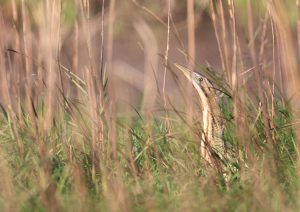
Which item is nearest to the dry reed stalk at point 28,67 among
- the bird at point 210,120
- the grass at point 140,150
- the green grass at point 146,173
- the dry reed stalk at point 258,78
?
the grass at point 140,150

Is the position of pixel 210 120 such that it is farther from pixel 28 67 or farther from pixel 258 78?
pixel 28 67

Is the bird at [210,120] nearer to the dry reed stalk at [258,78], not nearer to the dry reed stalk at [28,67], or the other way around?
Result: the dry reed stalk at [258,78]

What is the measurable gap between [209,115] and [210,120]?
0.10 ft

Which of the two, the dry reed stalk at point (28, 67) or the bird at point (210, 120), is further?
the bird at point (210, 120)

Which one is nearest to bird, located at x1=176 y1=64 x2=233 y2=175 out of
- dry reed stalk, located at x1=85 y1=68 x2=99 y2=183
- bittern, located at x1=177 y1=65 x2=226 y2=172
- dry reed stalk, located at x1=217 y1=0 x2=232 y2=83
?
bittern, located at x1=177 y1=65 x2=226 y2=172

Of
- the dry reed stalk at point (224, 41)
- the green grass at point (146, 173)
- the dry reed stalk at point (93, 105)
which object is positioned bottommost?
the green grass at point (146, 173)

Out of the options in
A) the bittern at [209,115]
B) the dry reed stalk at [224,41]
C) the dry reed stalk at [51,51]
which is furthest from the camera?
the bittern at [209,115]

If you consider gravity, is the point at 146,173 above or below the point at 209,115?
below

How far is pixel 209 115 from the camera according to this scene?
522 centimetres

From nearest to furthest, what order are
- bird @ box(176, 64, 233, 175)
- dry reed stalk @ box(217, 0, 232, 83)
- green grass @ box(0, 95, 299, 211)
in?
green grass @ box(0, 95, 299, 211) → dry reed stalk @ box(217, 0, 232, 83) → bird @ box(176, 64, 233, 175)

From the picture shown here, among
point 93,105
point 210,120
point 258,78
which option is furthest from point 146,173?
point 210,120

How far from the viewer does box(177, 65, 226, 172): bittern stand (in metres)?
5.00

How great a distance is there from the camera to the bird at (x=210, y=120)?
4859mm

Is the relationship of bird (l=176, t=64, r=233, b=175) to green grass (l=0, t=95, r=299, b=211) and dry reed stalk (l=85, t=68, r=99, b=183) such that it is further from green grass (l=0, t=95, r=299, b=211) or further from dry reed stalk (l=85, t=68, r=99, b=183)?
dry reed stalk (l=85, t=68, r=99, b=183)
